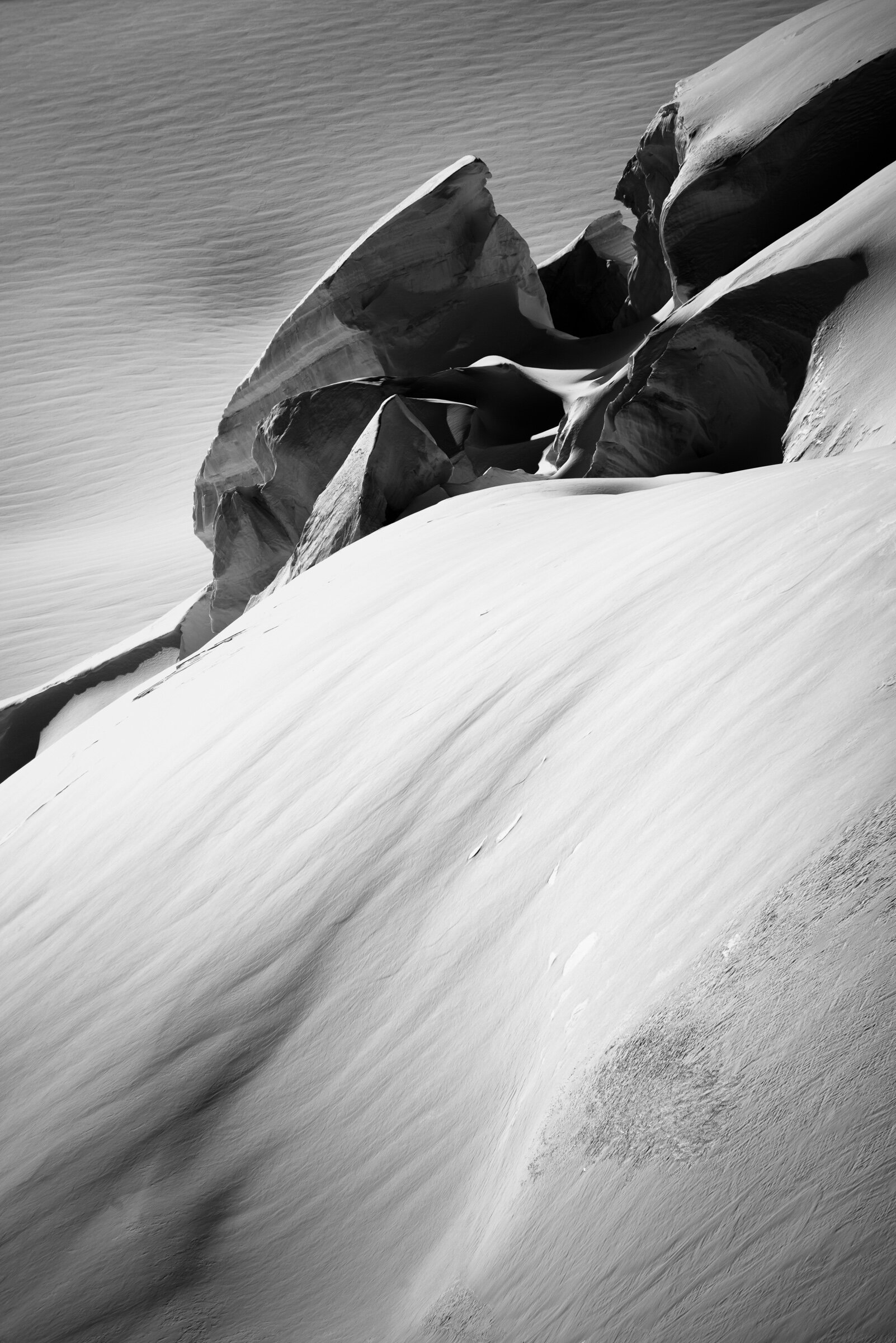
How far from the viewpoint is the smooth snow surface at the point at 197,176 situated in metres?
10.7

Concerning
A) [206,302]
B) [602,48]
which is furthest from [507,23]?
[206,302]

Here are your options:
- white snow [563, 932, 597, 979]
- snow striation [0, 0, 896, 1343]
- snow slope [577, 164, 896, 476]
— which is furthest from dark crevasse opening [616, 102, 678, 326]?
white snow [563, 932, 597, 979]

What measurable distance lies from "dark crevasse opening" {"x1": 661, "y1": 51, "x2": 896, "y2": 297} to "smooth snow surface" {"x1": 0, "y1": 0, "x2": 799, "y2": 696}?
471cm

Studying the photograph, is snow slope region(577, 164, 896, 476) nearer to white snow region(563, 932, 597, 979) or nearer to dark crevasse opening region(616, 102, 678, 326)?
white snow region(563, 932, 597, 979)

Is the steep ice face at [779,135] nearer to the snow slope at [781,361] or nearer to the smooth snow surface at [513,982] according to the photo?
the snow slope at [781,361]

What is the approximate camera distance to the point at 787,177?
3939 millimetres

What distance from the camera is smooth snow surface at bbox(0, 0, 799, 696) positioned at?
10.7m

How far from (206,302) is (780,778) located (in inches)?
568

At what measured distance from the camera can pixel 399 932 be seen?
5.34 feet

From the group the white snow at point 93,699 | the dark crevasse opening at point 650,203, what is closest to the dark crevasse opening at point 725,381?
the dark crevasse opening at point 650,203

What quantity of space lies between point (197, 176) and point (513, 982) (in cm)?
1819

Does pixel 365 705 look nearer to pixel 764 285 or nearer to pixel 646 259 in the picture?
pixel 764 285

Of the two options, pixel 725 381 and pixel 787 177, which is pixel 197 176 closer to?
pixel 787 177

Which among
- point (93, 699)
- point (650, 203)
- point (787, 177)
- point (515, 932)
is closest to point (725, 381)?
point (787, 177)
